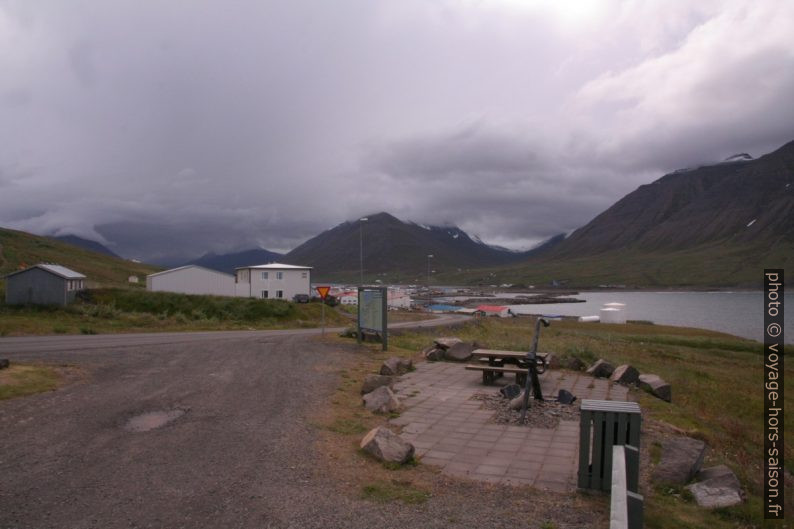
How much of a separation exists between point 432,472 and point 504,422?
301 centimetres

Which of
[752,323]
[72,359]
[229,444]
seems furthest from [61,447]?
[752,323]

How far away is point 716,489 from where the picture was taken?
6660 millimetres

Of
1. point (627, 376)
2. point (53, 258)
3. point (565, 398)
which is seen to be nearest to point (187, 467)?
point (565, 398)

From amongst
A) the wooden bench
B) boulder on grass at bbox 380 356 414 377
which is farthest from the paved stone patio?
boulder on grass at bbox 380 356 414 377

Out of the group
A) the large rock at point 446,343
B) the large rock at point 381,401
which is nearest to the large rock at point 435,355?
the large rock at point 446,343

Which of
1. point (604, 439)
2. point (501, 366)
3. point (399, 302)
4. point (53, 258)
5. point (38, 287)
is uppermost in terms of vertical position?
point (53, 258)

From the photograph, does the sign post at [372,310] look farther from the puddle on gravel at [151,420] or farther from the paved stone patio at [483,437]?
the puddle on gravel at [151,420]

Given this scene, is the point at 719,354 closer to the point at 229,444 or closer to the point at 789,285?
the point at 229,444

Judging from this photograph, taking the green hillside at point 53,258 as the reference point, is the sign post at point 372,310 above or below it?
below

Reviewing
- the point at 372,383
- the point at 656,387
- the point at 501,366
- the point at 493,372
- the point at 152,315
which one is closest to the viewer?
the point at 372,383

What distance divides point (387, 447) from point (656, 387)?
8.41 m

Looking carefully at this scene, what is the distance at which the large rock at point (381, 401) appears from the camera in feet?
34.7

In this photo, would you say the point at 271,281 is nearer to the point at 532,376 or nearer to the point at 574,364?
the point at 574,364

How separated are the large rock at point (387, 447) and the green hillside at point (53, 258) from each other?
71752 mm
